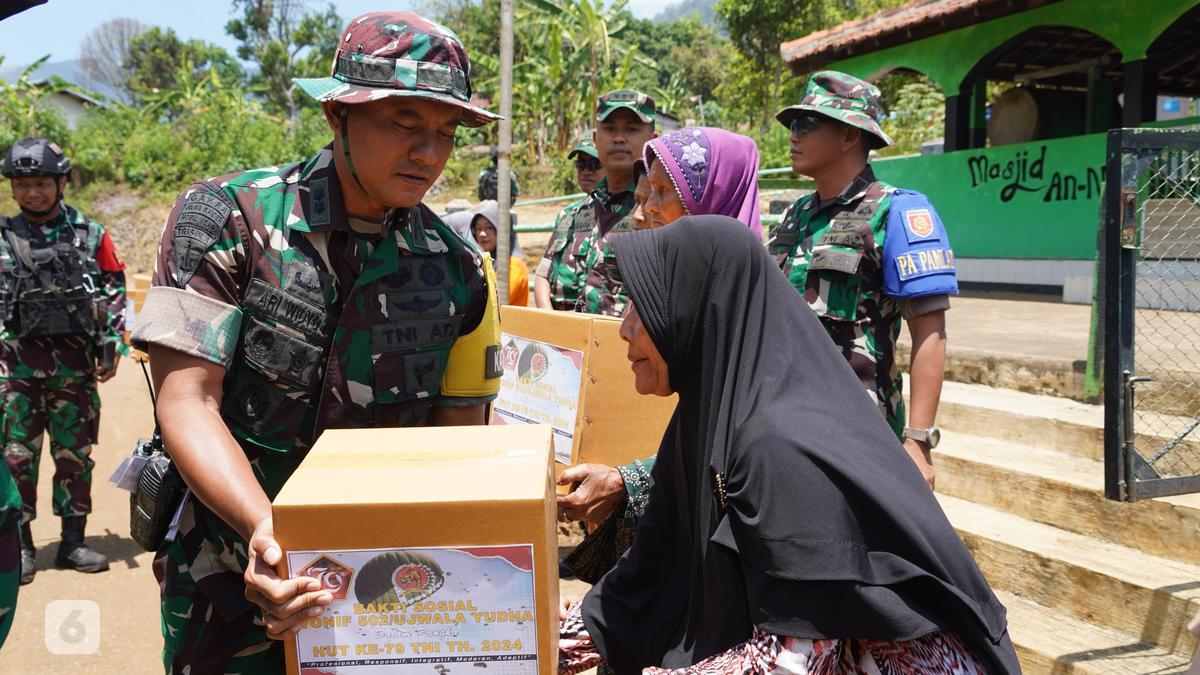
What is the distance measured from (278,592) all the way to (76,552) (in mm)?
4522

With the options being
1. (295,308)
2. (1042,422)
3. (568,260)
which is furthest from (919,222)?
(1042,422)

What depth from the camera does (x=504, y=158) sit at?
15.8 feet

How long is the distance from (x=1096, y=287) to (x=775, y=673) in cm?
350

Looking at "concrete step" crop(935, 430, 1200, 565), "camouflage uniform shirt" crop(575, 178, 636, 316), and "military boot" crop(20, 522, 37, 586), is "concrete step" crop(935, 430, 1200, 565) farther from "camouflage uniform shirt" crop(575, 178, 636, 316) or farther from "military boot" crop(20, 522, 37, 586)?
"military boot" crop(20, 522, 37, 586)

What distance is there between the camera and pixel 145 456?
1962 mm

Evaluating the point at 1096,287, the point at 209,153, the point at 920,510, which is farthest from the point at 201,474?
the point at 209,153

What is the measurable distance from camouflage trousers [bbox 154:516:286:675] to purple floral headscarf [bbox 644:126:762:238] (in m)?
1.87

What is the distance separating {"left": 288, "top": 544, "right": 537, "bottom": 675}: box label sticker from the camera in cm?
143

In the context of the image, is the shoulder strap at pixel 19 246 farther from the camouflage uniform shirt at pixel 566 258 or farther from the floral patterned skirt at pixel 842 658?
the floral patterned skirt at pixel 842 658

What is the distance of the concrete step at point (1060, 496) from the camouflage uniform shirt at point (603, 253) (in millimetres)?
1954

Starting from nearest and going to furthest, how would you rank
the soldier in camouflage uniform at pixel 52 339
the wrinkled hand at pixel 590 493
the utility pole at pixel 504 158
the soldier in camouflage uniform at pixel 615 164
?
the wrinkled hand at pixel 590 493, the soldier in camouflage uniform at pixel 615 164, the utility pole at pixel 504 158, the soldier in camouflage uniform at pixel 52 339

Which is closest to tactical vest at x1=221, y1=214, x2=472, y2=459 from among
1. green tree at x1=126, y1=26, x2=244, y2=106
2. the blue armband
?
the blue armband

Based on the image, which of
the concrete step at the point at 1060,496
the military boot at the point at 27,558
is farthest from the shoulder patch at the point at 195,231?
the military boot at the point at 27,558

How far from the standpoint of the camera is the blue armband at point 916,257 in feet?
9.62
